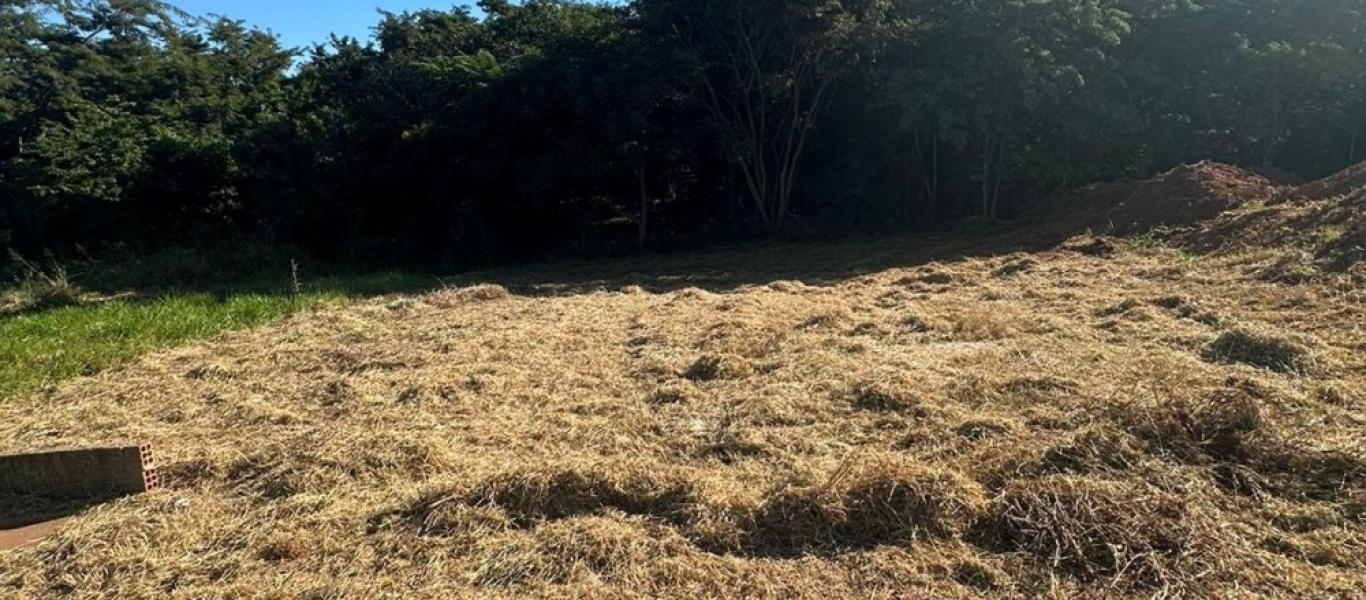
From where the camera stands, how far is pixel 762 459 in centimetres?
323

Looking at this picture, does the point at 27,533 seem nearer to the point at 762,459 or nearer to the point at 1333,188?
the point at 762,459

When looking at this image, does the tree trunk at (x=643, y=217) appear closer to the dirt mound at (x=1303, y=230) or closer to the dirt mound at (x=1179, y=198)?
the dirt mound at (x=1179, y=198)

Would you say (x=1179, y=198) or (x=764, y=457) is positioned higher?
(x=1179, y=198)

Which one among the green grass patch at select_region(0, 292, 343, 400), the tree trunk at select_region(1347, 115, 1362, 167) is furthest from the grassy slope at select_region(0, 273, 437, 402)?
the tree trunk at select_region(1347, 115, 1362, 167)

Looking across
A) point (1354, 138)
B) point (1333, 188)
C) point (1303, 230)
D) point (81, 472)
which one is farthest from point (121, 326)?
point (1354, 138)

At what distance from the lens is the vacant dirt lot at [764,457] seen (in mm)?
2404

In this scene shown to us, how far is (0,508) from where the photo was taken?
324 centimetres

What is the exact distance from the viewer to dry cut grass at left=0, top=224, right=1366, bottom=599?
7.88 feet

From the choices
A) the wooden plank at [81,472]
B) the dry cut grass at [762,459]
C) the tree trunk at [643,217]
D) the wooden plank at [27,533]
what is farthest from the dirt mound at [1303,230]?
the tree trunk at [643,217]

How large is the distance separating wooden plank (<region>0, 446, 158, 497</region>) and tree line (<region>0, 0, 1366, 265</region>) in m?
9.15

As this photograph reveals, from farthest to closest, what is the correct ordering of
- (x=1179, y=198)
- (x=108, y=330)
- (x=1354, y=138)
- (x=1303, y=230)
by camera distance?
(x=1354, y=138) < (x=1179, y=198) < (x=1303, y=230) < (x=108, y=330)

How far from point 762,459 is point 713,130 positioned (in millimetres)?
10123

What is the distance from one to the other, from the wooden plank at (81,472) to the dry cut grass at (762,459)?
0.16 metres

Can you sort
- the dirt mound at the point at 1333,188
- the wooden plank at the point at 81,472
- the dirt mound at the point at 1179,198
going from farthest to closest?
the dirt mound at the point at 1179,198 < the dirt mound at the point at 1333,188 < the wooden plank at the point at 81,472
